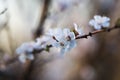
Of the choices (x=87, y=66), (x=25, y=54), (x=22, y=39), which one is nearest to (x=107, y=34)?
(x=87, y=66)

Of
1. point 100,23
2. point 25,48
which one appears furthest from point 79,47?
point 100,23

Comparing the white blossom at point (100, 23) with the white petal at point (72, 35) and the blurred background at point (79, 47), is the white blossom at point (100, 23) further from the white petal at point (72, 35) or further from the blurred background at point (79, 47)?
the blurred background at point (79, 47)

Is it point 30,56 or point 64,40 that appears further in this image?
point 30,56

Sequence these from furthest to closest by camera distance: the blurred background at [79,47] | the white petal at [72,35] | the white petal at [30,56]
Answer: the blurred background at [79,47] → the white petal at [30,56] → the white petal at [72,35]

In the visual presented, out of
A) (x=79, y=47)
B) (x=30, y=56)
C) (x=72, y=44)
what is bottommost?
(x=72, y=44)

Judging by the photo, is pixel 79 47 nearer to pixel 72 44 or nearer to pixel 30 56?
pixel 30 56

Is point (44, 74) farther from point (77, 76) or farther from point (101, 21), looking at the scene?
point (101, 21)

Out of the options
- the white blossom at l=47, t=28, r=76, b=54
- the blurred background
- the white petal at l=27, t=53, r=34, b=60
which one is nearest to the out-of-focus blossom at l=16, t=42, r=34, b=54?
the white petal at l=27, t=53, r=34, b=60

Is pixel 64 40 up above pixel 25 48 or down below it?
below

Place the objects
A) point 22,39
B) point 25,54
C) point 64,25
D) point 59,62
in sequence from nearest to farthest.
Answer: point 25,54 → point 64,25 → point 22,39 → point 59,62

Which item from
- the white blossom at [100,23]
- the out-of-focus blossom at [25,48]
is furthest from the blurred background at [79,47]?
the white blossom at [100,23]

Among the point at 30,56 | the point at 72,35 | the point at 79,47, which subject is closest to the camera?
the point at 72,35
